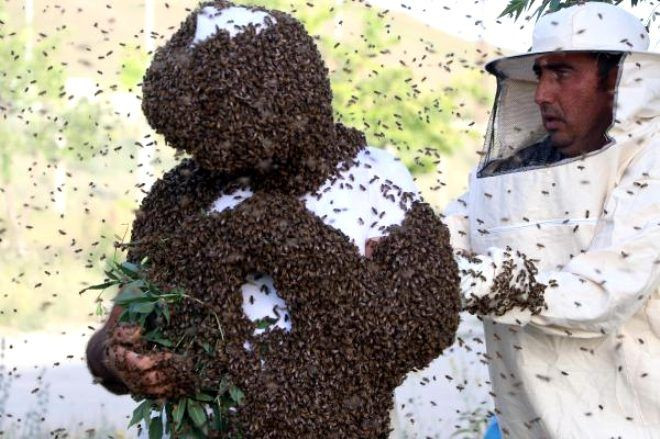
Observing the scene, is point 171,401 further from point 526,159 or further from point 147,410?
point 526,159

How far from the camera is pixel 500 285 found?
13.6 ft

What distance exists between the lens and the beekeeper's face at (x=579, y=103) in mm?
4906

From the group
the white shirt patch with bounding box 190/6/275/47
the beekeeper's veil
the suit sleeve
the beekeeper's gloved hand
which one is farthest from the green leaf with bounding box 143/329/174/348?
the beekeeper's veil

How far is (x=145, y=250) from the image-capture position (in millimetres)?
3666

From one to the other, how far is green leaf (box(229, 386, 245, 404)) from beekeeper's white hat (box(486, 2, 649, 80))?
2.11 meters

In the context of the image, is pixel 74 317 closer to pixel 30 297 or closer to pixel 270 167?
pixel 30 297

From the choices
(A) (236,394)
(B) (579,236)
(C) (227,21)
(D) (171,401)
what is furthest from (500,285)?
(C) (227,21)

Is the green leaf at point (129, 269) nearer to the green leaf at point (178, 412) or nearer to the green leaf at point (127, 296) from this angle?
the green leaf at point (127, 296)

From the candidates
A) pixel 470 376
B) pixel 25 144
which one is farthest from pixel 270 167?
pixel 25 144

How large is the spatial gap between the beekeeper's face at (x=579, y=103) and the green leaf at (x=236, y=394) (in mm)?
2037

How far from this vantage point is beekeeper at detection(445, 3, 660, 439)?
4.40 meters

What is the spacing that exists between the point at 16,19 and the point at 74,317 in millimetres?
6233

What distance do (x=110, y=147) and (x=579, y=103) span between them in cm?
1077

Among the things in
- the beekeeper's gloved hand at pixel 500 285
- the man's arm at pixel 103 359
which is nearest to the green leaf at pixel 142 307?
the man's arm at pixel 103 359
